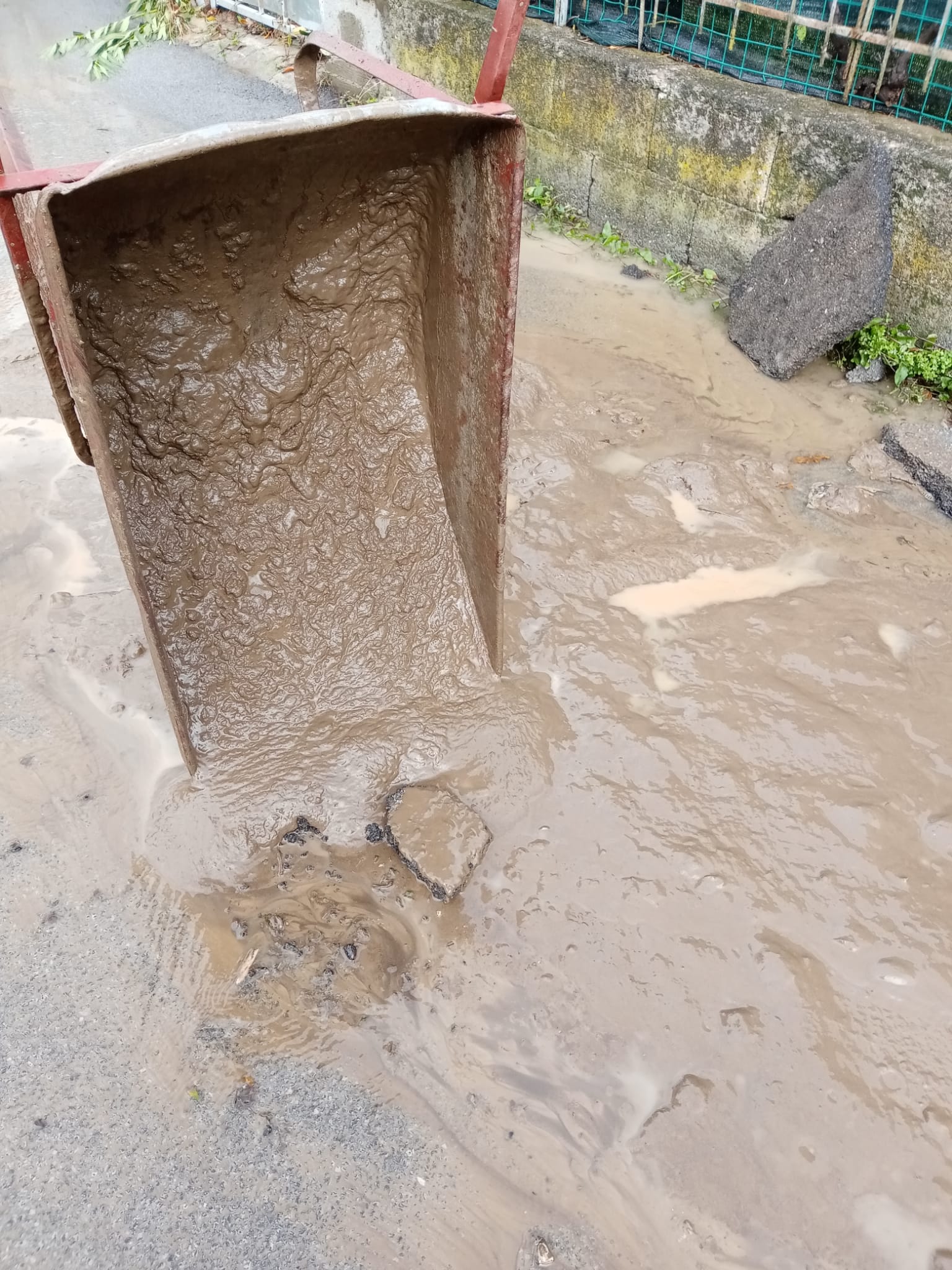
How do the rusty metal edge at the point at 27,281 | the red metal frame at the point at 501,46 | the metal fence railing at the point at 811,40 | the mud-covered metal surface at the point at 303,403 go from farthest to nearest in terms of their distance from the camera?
1. the metal fence railing at the point at 811,40
2. the mud-covered metal surface at the point at 303,403
3. the red metal frame at the point at 501,46
4. the rusty metal edge at the point at 27,281

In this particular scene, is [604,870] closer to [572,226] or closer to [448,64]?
[572,226]

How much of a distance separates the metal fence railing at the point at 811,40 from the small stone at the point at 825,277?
483 mm

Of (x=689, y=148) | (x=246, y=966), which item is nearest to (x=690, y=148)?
(x=689, y=148)

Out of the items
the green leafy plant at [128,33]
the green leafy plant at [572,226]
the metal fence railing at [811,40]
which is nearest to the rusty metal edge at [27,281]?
the green leafy plant at [572,226]

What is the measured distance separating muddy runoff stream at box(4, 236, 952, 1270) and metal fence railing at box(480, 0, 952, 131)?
2.04 m

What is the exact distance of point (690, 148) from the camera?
4.57 meters

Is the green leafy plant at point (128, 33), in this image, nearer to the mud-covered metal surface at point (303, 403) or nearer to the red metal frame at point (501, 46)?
the mud-covered metal surface at point (303, 403)

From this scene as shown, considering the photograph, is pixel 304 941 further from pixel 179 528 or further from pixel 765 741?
pixel 765 741

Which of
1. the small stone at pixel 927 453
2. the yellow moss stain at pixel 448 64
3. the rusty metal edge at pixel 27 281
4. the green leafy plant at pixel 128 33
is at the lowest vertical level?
the small stone at pixel 927 453

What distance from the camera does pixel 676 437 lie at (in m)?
3.71

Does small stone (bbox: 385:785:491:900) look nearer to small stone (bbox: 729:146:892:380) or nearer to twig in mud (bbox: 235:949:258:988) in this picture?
twig in mud (bbox: 235:949:258:988)

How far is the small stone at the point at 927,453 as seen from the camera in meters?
3.42

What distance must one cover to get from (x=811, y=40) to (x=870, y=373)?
1.92 m

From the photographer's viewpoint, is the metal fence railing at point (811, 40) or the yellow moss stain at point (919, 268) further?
the metal fence railing at point (811, 40)
